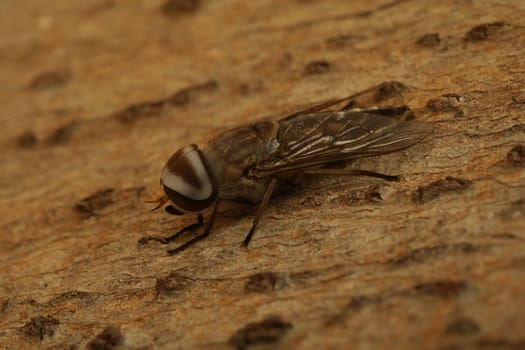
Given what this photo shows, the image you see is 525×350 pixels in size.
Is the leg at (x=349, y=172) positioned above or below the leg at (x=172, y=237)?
above

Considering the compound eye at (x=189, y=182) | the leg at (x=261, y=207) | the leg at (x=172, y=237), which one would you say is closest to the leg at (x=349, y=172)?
the leg at (x=261, y=207)

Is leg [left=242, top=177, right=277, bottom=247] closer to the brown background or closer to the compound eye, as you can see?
the brown background

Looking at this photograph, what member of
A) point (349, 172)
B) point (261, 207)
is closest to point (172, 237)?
point (261, 207)

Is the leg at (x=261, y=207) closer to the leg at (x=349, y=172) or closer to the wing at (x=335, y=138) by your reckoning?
the wing at (x=335, y=138)

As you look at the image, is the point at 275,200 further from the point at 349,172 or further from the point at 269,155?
the point at 349,172

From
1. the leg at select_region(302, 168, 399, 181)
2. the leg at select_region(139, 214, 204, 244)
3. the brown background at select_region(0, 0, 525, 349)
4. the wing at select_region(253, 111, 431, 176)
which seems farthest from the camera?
the leg at select_region(139, 214, 204, 244)

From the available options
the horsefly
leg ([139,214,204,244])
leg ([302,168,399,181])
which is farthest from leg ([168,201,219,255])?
leg ([302,168,399,181])

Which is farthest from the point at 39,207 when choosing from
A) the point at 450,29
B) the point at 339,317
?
the point at 450,29
